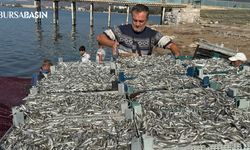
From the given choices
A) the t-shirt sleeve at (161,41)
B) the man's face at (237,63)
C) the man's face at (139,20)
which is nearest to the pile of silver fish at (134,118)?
the t-shirt sleeve at (161,41)

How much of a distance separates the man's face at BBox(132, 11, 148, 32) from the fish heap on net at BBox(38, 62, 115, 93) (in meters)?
1.73

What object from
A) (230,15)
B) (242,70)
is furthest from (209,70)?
(230,15)

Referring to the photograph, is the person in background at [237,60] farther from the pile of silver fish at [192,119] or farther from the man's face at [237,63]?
the pile of silver fish at [192,119]

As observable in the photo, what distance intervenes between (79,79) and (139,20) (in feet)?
8.29

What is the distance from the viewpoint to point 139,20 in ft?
29.1

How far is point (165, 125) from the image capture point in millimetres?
6023

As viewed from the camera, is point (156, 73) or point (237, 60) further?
point (237, 60)

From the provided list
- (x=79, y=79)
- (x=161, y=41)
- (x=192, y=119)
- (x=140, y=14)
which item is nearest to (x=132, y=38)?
(x=161, y=41)

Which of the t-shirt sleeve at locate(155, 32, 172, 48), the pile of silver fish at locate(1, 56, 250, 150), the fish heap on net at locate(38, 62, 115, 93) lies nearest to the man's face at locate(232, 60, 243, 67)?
the pile of silver fish at locate(1, 56, 250, 150)

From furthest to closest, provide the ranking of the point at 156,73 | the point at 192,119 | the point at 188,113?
1. the point at 156,73
2. the point at 188,113
3. the point at 192,119

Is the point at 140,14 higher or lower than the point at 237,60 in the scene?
higher

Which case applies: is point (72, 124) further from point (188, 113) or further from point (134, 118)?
point (188, 113)

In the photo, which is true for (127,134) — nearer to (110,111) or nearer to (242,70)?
(110,111)

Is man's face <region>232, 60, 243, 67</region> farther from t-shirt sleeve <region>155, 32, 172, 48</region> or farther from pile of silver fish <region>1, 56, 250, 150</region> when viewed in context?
t-shirt sleeve <region>155, 32, 172, 48</region>
